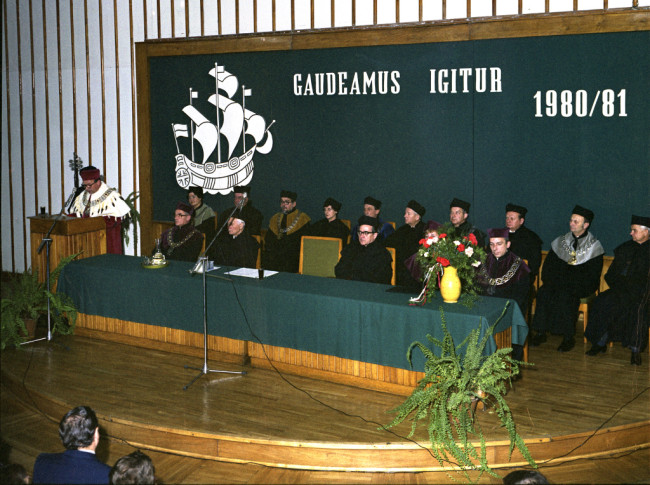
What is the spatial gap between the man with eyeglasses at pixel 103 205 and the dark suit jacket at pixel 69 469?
14.8ft

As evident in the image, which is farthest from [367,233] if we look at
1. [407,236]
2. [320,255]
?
[407,236]

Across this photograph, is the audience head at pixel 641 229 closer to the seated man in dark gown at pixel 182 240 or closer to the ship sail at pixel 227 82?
the seated man in dark gown at pixel 182 240

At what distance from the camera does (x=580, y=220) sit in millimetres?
6750

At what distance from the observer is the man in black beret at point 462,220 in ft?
24.0

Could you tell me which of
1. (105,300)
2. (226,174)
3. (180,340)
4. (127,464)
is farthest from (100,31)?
(127,464)

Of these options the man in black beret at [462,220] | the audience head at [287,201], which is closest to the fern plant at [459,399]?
the man in black beret at [462,220]

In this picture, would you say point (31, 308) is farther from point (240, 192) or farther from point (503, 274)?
point (503, 274)

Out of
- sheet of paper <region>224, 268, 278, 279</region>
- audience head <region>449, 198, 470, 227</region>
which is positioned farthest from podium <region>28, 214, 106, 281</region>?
audience head <region>449, 198, 470, 227</region>

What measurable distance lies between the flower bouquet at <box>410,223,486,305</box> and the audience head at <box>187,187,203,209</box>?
14.2 ft

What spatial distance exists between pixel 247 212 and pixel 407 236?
206 centimetres

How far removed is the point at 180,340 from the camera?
6.13m

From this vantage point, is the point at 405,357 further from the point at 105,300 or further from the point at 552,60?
the point at 552,60

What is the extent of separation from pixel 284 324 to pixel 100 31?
5.47 meters

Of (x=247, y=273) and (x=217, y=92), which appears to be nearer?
(x=247, y=273)
